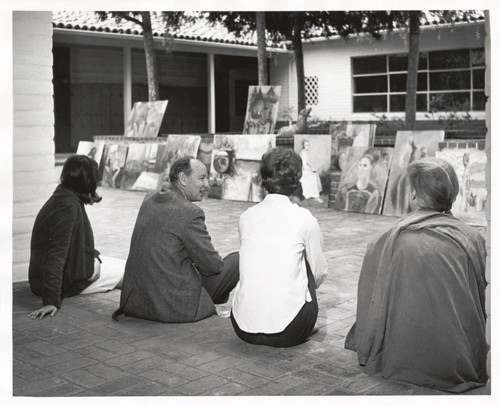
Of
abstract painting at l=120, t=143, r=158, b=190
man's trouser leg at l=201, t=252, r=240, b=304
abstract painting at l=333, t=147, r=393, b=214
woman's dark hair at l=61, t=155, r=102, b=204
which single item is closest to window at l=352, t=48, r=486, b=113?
abstract painting at l=120, t=143, r=158, b=190

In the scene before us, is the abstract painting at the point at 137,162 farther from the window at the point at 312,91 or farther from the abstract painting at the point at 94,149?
the window at the point at 312,91

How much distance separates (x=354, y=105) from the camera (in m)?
20.6

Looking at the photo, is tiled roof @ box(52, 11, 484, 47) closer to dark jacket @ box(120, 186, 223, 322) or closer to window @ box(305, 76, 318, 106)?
window @ box(305, 76, 318, 106)

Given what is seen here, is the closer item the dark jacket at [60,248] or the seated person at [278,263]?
the seated person at [278,263]

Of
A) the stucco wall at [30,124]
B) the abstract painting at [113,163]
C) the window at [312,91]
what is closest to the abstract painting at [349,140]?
the abstract painting at [113,163]

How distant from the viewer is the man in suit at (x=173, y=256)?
4.57 m

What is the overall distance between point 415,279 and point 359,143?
7.38 metres

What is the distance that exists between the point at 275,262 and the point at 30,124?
2.88 m

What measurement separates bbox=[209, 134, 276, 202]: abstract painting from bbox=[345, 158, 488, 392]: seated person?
803 centimetres

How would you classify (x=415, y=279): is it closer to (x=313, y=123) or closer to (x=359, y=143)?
(x=359, y=143)

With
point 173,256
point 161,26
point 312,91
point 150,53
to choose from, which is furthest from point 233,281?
point 312,91

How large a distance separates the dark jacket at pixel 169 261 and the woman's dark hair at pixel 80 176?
1.93 ft

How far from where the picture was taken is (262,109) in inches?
554

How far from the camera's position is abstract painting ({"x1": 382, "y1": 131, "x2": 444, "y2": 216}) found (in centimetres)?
971
